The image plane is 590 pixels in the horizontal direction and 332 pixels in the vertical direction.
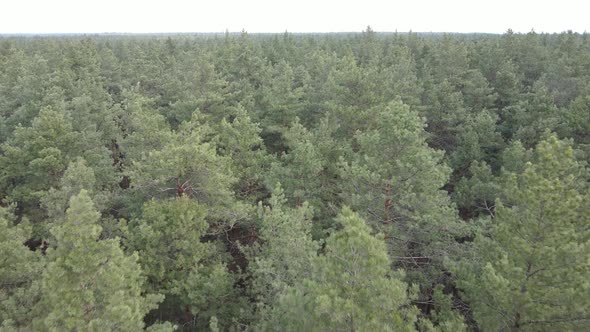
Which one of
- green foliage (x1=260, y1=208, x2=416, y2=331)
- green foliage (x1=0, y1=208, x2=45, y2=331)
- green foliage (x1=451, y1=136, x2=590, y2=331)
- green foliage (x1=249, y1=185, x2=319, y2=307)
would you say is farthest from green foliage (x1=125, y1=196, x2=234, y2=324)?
green foliage (x1=451, y1=136, x2=590, y2=331)

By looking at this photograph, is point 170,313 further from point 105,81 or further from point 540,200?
point 105,81

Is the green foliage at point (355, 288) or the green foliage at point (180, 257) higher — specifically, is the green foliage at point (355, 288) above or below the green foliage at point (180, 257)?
above

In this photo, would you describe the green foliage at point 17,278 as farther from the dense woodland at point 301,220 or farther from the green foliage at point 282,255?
the green foliage at point 282,255

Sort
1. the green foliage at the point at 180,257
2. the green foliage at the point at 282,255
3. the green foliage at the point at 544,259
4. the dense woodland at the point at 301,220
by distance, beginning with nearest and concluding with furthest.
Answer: the dense woodland at the point at 301,220, the green foliage at the point at 544,259, the green foliage at the point at 282,255, the green foliage at the point at 180,257

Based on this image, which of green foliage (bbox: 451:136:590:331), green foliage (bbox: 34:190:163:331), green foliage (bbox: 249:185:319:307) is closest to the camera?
green foliage (bbox: 34:190:163:331)

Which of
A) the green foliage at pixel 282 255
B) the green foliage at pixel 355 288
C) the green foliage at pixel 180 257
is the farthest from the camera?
the green foliage at pixel 180 257

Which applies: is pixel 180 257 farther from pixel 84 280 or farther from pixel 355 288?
pixel 355 288

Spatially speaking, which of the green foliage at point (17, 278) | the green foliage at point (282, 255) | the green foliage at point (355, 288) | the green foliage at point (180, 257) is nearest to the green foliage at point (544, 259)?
the green foliage at point (355, 288)


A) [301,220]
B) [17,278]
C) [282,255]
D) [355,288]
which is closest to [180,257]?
[282,255]

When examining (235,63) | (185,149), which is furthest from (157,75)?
(185,149)

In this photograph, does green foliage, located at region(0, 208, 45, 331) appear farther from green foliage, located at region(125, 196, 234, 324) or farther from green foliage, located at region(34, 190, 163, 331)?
green foliage, located at region(125, 196, 234, 324)
